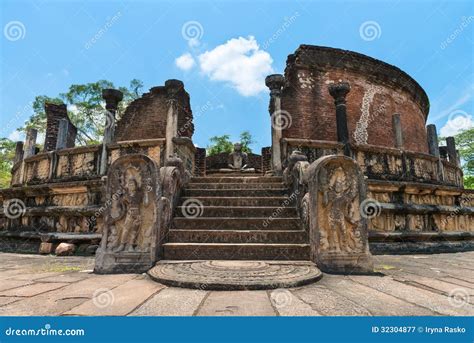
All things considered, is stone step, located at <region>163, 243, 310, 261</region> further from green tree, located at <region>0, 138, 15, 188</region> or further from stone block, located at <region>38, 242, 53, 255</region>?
→ green tree, located at <region>0, 138, 15, 188</region>

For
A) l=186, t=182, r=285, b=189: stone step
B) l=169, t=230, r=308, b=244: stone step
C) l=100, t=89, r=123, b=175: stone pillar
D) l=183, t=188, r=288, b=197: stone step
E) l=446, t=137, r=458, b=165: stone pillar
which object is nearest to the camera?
l=169, t=230, r=308, b=244: stone step

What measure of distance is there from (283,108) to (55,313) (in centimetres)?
1047

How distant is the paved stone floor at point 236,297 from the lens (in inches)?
75.0

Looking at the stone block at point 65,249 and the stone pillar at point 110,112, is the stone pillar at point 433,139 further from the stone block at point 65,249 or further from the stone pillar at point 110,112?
the stone block at point 65,249

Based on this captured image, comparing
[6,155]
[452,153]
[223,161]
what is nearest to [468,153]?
[452,153]

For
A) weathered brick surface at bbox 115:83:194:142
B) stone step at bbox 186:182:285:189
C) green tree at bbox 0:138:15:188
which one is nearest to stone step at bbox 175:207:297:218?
stone step at bbox 186:182:285:189

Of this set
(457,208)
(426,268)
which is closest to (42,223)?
(426,268)

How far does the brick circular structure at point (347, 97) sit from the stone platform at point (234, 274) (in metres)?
8.43

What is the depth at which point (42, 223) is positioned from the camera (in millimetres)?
6398

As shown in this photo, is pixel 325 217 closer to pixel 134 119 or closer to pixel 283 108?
pixel 283 108

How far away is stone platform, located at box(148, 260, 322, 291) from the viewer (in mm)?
2488

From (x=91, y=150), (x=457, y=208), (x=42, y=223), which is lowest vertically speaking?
(x=42, y=223)

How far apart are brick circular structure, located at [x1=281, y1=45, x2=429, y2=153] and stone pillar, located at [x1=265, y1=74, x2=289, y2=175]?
3067 mm

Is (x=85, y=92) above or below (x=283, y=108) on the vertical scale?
above
